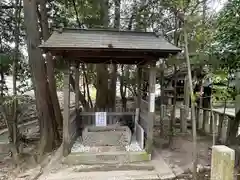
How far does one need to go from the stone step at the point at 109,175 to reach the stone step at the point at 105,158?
1.35ft

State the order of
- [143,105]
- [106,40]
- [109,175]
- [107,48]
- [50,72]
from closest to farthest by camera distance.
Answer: [109,175]
[107,48]
[106,40]
[143,105]
[50,72]

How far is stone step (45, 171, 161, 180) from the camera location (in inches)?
159

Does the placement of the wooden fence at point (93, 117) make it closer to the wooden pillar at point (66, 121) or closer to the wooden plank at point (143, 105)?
the wooden plank at point (143, 105)

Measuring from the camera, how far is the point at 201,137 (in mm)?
7141

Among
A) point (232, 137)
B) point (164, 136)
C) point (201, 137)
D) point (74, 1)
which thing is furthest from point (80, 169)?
point (74, 1)

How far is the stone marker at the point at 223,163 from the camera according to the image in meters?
1.54

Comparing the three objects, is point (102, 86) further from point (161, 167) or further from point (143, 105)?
point (161, 167)

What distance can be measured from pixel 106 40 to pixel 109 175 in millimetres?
2461

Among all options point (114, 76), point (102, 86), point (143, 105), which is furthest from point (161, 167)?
point (114, 76)

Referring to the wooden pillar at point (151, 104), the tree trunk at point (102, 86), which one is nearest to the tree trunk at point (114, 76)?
the tree trunk at point (102, 86)

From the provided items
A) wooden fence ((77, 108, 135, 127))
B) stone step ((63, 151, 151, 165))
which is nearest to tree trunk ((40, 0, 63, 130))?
wooden fence ((77, 108, 135, 127))

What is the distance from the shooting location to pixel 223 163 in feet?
5.14

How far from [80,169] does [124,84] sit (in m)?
5.97

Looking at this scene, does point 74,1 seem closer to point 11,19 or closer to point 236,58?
point 11,19
